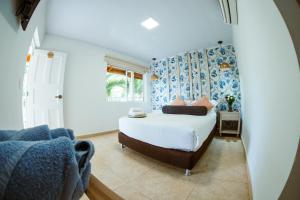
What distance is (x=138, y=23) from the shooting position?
2479 mm

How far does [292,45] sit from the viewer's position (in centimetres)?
34

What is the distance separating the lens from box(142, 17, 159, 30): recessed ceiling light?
2385mm

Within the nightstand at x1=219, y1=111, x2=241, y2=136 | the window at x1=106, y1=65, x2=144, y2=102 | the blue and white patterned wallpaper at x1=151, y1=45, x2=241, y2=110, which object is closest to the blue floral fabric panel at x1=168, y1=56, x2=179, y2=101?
the blue and white patterned wallpaper at x1=151, y1=45, x2=241, y2=110

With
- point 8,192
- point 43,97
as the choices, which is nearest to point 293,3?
point 8,192

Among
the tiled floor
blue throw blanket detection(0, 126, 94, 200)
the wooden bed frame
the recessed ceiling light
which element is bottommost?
the tiled floor

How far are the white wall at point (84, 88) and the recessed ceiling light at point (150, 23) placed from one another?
5.51 feet

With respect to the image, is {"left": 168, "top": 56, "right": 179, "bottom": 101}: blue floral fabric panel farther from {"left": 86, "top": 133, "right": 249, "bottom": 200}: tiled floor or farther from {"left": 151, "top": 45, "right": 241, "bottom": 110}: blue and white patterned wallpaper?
{"left": 86, "top": 133, "right": 249, "bottom": 200}: tiled floor

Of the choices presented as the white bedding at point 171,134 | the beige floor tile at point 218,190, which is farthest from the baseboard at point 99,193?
the white bedding at point 171,134

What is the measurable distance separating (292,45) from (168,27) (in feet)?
8.73

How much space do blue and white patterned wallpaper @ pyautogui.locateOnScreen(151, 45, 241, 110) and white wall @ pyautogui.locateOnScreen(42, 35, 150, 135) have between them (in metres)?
1.93

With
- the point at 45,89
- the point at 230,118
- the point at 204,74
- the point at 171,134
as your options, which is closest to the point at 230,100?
the point at 230,118

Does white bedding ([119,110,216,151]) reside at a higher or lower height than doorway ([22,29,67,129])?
lower

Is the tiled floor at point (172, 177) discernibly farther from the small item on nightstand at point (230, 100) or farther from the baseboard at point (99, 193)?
the small item on nightstand at point (230, 100)

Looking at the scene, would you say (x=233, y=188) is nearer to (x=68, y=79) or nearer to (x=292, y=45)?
(x=292, y=45)
